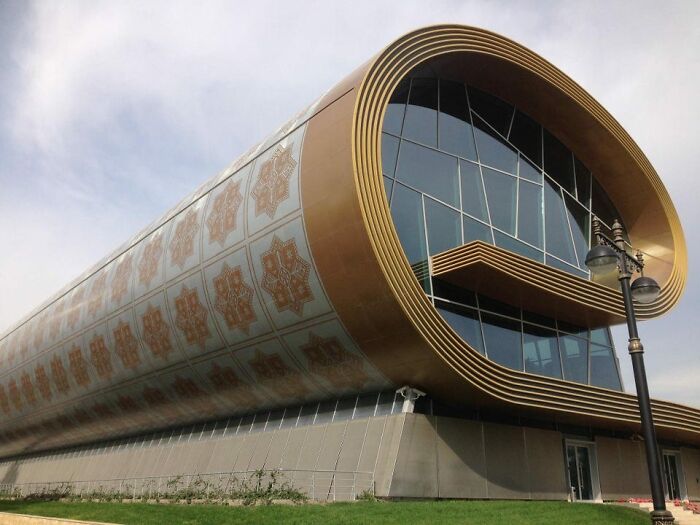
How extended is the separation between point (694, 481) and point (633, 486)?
6.82 m

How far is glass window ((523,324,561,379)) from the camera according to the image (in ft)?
82.6

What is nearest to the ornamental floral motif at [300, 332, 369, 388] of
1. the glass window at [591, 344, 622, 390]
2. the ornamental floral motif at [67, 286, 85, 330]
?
the glass window at [591, 344, 622, 390]

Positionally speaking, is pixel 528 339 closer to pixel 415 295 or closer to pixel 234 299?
pixel 415 295

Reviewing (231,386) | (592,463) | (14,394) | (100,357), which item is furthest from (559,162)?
(14,394)

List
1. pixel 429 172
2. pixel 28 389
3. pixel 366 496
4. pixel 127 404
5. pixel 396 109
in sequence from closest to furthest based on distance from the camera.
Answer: pixel 366 496, pixel 396 109, pixel 429 172, pixel 127 404, pixel 28 389

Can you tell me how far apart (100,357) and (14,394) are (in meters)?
19.8

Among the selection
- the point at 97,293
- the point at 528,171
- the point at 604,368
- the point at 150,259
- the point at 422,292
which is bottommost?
the point at 604,368

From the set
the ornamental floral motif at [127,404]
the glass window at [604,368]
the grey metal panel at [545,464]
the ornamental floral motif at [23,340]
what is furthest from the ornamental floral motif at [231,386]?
the ornamental floral motif at [23,340]

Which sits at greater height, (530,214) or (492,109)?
(492,109)

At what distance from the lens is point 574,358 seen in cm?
2723

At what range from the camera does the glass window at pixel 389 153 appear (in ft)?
74.3

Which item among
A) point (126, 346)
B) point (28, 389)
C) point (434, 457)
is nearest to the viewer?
point (434, 457)

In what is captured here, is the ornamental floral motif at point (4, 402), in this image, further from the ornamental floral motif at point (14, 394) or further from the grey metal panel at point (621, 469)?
the grey metal panel at point (621, 469)

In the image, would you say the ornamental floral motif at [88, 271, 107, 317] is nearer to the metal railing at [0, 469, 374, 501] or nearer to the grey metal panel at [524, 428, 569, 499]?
the metal railing at [0, 469, 374, 501]
